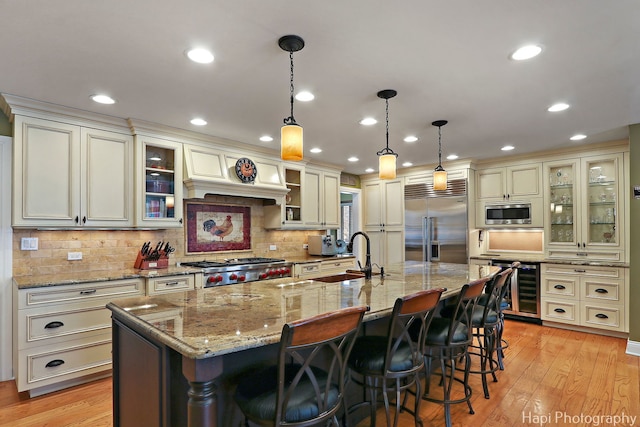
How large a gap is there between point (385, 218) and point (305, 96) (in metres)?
4.01

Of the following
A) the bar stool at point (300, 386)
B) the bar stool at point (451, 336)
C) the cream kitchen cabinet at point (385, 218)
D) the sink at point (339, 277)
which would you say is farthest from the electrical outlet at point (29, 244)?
the cream kitchen cabinet at point (385, 218)

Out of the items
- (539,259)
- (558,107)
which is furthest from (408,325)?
(539,259)

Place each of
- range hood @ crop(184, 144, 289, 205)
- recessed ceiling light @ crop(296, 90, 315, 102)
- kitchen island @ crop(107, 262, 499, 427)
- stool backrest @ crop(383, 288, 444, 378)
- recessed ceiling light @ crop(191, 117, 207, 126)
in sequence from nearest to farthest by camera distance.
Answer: kitchen island @ crop(107, 262, 499, 427) < stool backrest @ crop(383, 288, 444, 378) < recessed ceiling light @ crop(296, 90, 315, 102) < recessed ceiling light @ crop(191, 117, 207, 126) < range hood @ crop(184, 144, 289, 205)

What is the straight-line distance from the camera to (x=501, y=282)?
9.25 ft

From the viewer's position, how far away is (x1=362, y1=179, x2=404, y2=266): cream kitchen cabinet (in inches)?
248

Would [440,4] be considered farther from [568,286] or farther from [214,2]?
[568,286]

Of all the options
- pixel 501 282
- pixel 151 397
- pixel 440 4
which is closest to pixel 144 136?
pixel 151 397

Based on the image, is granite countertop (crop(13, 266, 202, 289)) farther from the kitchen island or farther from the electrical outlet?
the kitchen island

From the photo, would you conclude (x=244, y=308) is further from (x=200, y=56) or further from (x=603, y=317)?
(x=603, y=317)

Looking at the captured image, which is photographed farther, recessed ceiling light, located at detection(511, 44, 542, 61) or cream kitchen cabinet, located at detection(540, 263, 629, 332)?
cream kitchen cabinet, located at detection(540, 263, 629, 332)

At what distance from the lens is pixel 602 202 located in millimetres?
4574

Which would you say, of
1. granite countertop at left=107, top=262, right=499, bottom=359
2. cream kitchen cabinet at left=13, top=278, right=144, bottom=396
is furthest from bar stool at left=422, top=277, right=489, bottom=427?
cream kitchen cabinet at left=13, top=278, right=144, bottom=396

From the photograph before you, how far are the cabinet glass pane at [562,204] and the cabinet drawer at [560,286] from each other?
21.9 inches

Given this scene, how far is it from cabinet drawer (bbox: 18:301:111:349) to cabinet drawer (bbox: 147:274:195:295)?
1.33 ft
